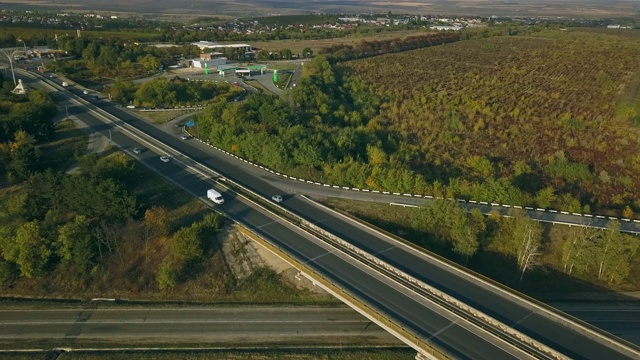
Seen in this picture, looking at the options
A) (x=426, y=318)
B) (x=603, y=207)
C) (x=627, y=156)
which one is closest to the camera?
(x=426, y=318)

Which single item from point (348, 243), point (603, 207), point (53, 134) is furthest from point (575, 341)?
point (53, 134)

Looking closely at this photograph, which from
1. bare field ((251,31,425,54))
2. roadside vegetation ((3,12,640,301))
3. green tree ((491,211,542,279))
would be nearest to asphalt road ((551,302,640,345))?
roadside vegetation ((3,12,640,301))

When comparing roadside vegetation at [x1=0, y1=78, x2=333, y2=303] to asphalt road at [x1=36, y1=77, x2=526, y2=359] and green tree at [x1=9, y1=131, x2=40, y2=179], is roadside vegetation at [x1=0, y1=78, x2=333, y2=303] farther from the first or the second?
green tree at [x1=9, y1=131, x2=40, y2=179]

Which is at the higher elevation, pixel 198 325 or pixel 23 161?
pixel 23 161

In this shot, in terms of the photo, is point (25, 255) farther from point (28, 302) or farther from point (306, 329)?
point (306, 329)

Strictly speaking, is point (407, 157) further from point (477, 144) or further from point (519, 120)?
point (519, 120)

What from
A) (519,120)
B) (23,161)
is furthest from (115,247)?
(519,120)
